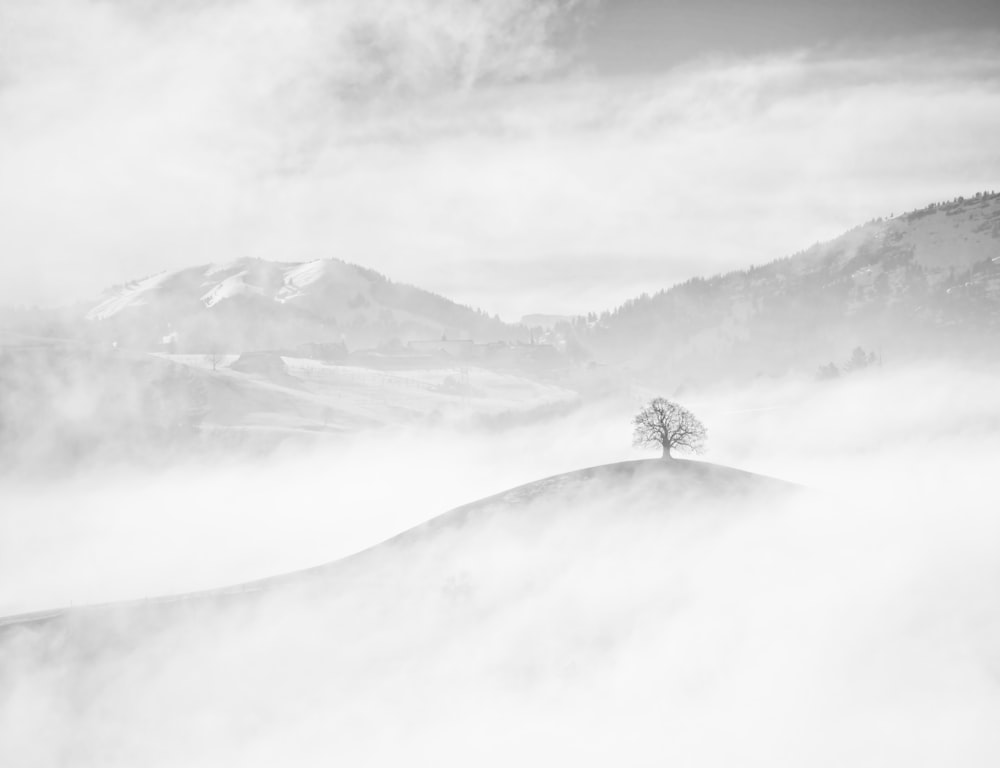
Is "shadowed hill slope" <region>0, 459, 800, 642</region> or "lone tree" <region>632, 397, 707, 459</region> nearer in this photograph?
"shadowed hill slope" <region>0, 459, 800, 642</region>

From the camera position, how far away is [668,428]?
3772 inches

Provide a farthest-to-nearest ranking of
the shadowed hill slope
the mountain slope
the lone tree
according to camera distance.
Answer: the lone tree, the shadowed hill slope, the mountain slope

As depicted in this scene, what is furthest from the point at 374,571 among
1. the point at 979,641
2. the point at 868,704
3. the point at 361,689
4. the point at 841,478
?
the point at 841,478

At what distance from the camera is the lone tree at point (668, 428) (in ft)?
314

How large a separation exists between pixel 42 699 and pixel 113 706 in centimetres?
747

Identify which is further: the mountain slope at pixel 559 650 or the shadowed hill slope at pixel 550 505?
the shadowed hill slope at pixel 550 505

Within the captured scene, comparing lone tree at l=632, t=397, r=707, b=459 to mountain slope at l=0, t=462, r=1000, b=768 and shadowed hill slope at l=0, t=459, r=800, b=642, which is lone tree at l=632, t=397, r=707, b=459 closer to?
shadowed hill slope at l=0, t=459, r=800, b=642

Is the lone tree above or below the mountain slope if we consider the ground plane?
above

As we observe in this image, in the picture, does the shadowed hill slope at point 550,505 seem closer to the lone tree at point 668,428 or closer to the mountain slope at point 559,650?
the mountain slope at point 559,650

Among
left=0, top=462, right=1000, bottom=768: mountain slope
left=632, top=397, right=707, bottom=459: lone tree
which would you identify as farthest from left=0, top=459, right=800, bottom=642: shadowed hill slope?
left=632, top=397, right=707, bottom=459: lone tree

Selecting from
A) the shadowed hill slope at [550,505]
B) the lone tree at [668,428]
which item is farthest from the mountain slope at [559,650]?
the lone tree at [668,428]

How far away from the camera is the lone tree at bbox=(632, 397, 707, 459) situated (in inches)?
3772

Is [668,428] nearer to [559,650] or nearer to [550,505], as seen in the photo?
[550,505]

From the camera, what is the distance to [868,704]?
85.6 m
